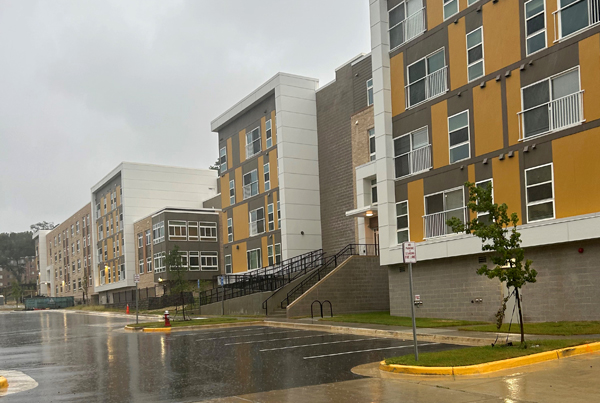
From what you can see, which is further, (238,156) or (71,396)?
(238,156)

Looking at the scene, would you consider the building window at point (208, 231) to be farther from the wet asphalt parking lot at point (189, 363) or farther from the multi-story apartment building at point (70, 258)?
the wet asphalt parking lot at point (189, 363)

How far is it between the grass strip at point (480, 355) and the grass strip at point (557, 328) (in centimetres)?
295

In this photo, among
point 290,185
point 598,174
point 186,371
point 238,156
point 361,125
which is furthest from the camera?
point 238,156

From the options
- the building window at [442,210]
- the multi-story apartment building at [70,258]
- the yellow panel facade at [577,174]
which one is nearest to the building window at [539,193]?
the yellow panel facade at [577,174]

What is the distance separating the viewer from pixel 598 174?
2016 cm

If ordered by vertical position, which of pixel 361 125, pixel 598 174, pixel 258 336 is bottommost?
pixel 258 336

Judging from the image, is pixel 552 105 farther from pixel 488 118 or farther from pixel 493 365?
pixel 493 365

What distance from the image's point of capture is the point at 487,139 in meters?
24.5

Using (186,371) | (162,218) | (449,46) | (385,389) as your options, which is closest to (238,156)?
(162,218)

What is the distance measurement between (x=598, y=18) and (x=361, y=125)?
62.7 feet

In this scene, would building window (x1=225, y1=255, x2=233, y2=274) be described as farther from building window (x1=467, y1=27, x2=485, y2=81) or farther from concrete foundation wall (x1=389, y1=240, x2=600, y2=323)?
building window (x1=467, y1=27, x2=485, y2=81)

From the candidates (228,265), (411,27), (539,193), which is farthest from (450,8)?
(228,265)

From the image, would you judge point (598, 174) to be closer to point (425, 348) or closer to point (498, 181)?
point (498, 181)

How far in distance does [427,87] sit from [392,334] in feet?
40.8
